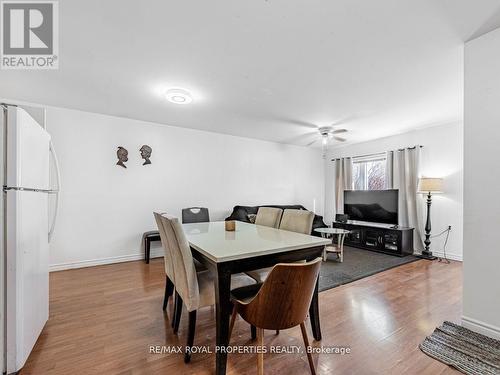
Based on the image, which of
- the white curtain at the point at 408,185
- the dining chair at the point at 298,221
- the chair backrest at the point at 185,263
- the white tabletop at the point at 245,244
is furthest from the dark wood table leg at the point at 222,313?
the white curtain at the point at 408,185

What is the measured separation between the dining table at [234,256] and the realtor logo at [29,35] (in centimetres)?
205

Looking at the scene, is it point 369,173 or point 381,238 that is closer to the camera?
point 381,238

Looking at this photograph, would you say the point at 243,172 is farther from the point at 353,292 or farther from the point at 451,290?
the point at 451,290

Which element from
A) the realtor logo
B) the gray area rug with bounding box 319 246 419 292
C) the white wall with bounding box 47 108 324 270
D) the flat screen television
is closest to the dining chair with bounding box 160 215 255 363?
the gray area rug with bounding box 319 246 419 292

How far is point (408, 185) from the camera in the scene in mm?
4633

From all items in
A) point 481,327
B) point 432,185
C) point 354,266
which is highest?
point 432,185

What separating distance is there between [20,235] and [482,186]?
347 cm

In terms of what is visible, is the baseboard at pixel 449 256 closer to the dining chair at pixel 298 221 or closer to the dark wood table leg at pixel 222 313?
the dining chair at pixel 298 221

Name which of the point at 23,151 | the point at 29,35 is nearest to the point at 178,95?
the point at 29,35

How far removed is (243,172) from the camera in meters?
5.29

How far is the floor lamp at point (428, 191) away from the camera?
404cm

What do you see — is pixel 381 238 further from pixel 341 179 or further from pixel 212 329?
pixel 212 329

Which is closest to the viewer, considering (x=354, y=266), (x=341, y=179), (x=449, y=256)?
(x=354, y=266)

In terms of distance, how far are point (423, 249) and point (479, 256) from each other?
295 centimetres
